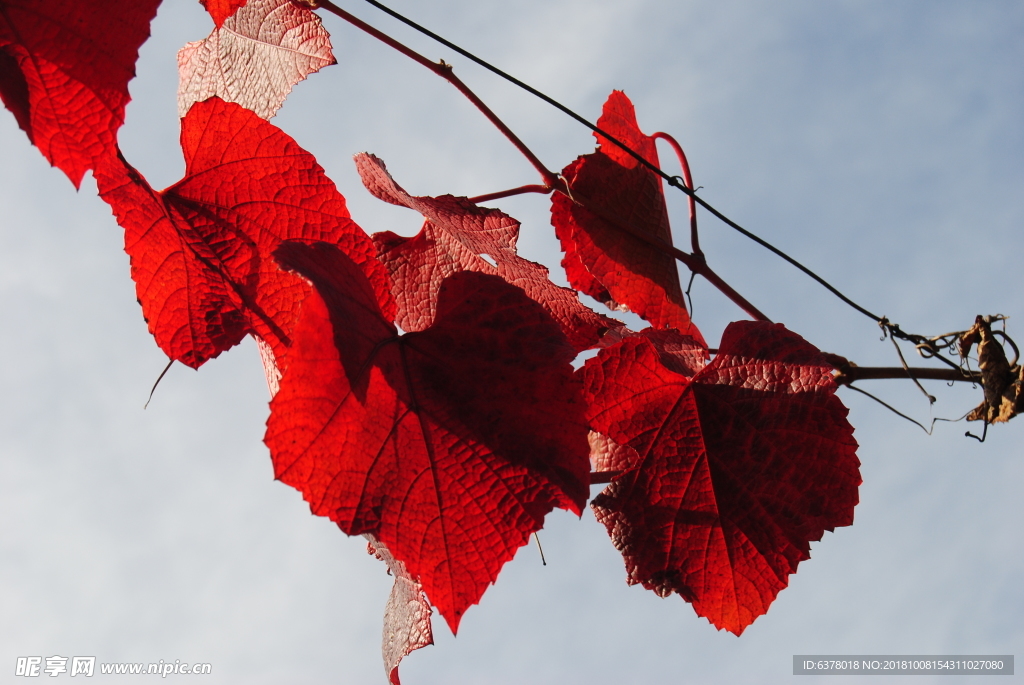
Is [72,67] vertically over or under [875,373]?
over

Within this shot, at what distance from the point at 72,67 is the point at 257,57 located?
0.19 meters

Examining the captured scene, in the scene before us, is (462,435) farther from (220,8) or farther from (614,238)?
(220,8)

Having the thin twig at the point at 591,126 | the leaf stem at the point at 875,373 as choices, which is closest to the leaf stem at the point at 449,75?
the thin twig at the point at 591,126

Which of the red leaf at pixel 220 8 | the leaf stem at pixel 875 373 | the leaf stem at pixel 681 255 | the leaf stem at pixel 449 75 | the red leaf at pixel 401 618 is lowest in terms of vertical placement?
the red leaf at pixel 401 618

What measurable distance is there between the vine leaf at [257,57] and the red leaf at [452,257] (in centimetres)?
8

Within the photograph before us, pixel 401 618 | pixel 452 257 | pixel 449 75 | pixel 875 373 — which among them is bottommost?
pixel 401 618

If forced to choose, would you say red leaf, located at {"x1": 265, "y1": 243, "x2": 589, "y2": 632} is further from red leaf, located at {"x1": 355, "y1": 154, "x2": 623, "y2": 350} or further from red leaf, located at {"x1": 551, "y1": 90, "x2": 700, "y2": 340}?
red leaf, located at {"x1": 551, "y1": 90, "x2": 700, "y2": 340}

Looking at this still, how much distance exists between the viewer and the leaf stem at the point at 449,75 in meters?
0.58

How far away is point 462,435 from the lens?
44cm

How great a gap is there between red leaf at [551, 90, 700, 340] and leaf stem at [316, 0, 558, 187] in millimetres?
35

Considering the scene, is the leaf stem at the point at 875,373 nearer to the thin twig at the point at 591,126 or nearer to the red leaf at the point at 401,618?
the thin twig at the point at 591,126

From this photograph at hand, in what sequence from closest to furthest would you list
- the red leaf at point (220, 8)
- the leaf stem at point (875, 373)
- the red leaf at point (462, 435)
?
the red leaf at point (462, 435) < the leaf stem at point (875, 373) < the red leaf at point (220, 8)

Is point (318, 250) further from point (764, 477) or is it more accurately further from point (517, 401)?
point (764, 477)

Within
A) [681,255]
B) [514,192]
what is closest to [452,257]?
[514,192]
